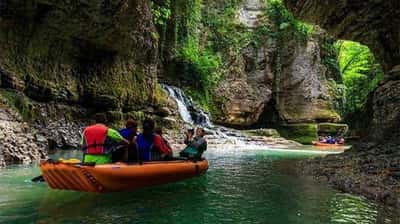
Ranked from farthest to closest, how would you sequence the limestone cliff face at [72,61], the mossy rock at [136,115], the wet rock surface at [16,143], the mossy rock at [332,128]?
the mossy rock at [332,128] → the mossy rock at [136,115] → the limestone cliff face at [72,61] → the wet rock surface at [16,143]

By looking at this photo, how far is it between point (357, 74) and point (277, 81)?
739cm

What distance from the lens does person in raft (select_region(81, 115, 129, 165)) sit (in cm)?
629

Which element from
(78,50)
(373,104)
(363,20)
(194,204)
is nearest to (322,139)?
(363,20)

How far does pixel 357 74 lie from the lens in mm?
31484

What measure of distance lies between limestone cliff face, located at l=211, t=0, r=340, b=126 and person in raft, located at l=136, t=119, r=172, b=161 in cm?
1953

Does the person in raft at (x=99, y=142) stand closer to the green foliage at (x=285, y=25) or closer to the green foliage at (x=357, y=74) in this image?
the green foliage at (x=285, y=25)

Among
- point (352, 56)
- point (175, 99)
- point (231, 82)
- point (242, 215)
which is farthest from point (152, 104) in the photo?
point (352, 56)

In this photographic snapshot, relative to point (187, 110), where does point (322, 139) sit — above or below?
below

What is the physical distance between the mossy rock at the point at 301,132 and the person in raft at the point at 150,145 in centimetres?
1946

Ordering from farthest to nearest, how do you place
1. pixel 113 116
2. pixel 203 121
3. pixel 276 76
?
pixel 276 76 < pixel 203 121 < pixel 113 116

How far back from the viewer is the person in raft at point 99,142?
→ 248 inches

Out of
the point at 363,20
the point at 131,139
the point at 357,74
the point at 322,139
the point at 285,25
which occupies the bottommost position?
the point at 322,139

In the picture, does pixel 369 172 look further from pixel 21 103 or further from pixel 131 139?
pixel 21 103

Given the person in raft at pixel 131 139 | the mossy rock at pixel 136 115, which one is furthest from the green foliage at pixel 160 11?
the person in raft at pixel 131 139
